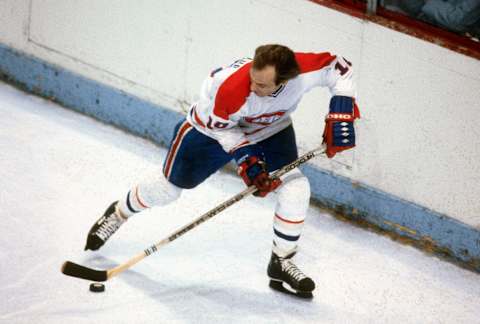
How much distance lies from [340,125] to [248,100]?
1.22ft

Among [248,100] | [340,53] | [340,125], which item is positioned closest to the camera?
[248,100]

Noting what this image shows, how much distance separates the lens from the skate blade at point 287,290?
322 cm

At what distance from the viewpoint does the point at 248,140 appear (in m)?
3.01

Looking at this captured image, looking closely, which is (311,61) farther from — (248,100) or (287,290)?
(287,290)

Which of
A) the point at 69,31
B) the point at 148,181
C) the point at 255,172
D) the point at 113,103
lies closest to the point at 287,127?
the point at 255,172

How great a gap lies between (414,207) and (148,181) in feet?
4.02

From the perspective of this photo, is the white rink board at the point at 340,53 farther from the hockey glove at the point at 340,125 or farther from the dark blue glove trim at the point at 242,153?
the dark blue glove trim at the point at 242,153

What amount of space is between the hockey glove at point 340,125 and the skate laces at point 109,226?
2.96 ft

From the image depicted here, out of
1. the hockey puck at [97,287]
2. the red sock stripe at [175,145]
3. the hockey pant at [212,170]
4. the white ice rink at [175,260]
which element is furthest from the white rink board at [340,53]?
the hockey puck at [97,287]

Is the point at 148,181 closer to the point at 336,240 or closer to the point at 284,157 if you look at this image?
the point at 284,157

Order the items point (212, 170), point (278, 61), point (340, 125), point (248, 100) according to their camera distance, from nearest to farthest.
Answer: point (278, 61), point (248, 100), point (340, 125), point (212, 170)

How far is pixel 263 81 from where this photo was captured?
273 centimetres

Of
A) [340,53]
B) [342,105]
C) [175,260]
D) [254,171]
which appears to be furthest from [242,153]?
[340,53]

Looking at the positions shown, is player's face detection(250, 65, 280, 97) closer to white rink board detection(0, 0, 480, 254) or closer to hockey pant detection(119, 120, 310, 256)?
hockey pant detection(119, 120, 310, 256)
